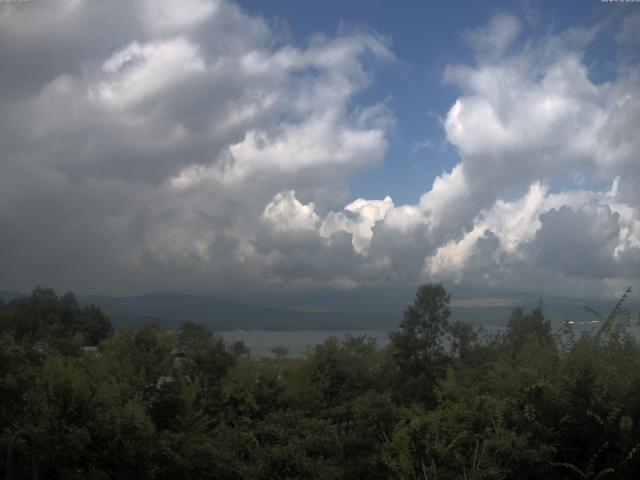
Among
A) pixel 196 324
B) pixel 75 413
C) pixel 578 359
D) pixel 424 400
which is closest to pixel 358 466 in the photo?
pixel 578 359

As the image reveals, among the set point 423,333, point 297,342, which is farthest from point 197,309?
point 423,333

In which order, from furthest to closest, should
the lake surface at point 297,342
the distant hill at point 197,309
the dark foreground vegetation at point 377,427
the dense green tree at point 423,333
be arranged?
the distant hill at point 197,309, the lake surface at point 297,342, the dense green tree at point 423,333, the dark foreground vegetation at point 377,427

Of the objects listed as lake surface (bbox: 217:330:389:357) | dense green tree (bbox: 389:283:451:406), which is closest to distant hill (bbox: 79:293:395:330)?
lake surface (bbox: 217:330:389:357)

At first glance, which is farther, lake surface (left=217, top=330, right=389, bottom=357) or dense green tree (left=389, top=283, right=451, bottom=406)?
lake surface (left=217, top=330, right=389, bottom=357)

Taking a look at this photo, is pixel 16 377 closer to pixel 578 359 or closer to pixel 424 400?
pixel 578 359

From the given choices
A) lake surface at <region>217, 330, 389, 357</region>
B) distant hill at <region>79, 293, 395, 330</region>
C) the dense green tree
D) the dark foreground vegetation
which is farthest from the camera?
distant hill at <region>79, 293, 395, 330</region>

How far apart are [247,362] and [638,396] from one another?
16.2 m

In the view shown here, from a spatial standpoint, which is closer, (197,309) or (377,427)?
(377,427)

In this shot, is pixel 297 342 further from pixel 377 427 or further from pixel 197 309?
pixel 197 309

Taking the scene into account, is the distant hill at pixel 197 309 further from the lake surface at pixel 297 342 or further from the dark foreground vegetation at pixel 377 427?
the dark foreground vegetation at pixel 377 427

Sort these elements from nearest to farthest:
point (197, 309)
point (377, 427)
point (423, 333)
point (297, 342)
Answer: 1. point (377, 427)
2. point (423, 333)
3. point (297, 342)
4. point (197, 309)

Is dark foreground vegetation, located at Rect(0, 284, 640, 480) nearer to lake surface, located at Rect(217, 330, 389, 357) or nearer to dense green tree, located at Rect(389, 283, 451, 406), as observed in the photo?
dense green tree, located at Rect(389, 283, 451, 406)

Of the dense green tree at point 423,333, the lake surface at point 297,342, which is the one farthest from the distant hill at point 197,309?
the dense green tree at point 423,333

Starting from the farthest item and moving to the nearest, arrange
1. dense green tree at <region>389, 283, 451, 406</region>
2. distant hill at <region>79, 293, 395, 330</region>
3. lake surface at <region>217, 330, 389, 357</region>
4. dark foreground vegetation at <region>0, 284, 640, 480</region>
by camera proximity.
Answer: distant hill at <region>79, 293, 395, 330</region>
lake surface at <region>217, 330, 389, 357</region>
dense green tree at <region>389, 283, 451, 406</region>
dark foreground vegetation at <region>0, 284, 640, 480</region>
